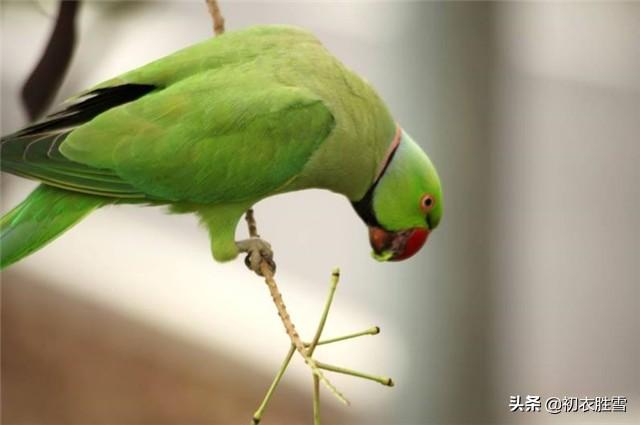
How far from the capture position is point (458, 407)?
1.10 metres

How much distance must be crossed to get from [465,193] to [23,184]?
19.2 inches

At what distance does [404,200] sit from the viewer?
558 mm

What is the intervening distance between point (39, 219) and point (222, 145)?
107 mm

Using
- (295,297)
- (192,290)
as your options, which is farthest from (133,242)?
(295,297)

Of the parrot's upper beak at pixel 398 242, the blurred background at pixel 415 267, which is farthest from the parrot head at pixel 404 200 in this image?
the blurred background at pixel 415 267

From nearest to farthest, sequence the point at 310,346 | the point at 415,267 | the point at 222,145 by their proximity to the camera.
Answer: the point at 310,346, the point at 222,145, the point at 415,267

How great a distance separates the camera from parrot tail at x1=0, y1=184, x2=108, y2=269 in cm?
48

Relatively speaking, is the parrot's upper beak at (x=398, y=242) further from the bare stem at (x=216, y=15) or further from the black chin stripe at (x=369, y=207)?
the bare stem at (x=216, y=15)

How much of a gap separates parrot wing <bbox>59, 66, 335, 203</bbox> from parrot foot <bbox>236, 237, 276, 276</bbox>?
3cm

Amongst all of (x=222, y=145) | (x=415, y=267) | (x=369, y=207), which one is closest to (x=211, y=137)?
(x=222, y=145)

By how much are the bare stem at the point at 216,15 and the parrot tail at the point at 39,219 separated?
118 mm

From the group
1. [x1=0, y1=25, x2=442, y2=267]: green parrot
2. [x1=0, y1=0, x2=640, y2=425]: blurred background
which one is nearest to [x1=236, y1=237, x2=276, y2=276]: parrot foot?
[x1=0, y1=25, x2=442, y2=267]: green parrot

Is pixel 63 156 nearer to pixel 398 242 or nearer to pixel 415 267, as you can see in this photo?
pixel 398 242

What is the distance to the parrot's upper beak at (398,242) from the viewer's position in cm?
56
